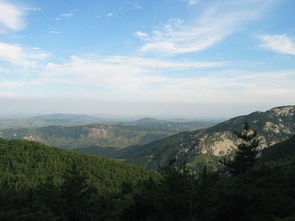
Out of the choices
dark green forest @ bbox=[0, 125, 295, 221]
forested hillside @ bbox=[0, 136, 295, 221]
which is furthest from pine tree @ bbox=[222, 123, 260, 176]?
forested hillside @ bbox=[0, 136, 295, 221]

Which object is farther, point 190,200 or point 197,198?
point 197,198

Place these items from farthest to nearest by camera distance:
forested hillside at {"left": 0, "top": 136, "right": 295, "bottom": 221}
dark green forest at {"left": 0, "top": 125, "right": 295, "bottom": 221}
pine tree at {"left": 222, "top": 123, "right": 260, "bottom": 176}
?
pine tree at {"left": 222, "top": 123, "right": 260, "bottom": 176}, dark green forest at {"left": 0, "top": 125, "right": 295, "bottom": 221}, forested hillside at {"left": 0, "top": 136, "right": 295, "bottom": 221}

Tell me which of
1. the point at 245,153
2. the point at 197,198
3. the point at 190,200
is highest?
the point at 245,153

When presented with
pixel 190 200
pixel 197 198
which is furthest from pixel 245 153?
pixel 190 200

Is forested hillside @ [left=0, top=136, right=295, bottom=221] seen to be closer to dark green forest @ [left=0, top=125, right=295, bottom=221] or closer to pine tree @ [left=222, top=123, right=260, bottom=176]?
dark green forest @ [left=0, top=125, right=295, bottom=221]

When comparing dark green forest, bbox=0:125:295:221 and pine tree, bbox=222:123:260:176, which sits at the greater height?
pine tree, bbox=222:123:260:176

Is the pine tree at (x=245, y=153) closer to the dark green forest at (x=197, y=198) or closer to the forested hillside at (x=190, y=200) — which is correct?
the dark green forest at (x=197, y=198)

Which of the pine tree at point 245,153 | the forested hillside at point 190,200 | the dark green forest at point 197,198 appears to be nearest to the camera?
the forested hillside at point 190,200

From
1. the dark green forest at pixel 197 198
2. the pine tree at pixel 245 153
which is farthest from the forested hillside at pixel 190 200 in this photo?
the pine tree at pixel 245 153

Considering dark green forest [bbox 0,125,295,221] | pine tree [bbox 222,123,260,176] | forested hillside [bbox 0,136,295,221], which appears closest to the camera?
forested hillside [bbox 0,136,295,221]

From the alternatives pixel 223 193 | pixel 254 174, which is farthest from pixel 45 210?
pixel 254 174

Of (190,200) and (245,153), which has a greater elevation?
(245,153)

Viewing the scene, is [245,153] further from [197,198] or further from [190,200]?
[190,200]

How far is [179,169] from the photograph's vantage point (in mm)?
48094
